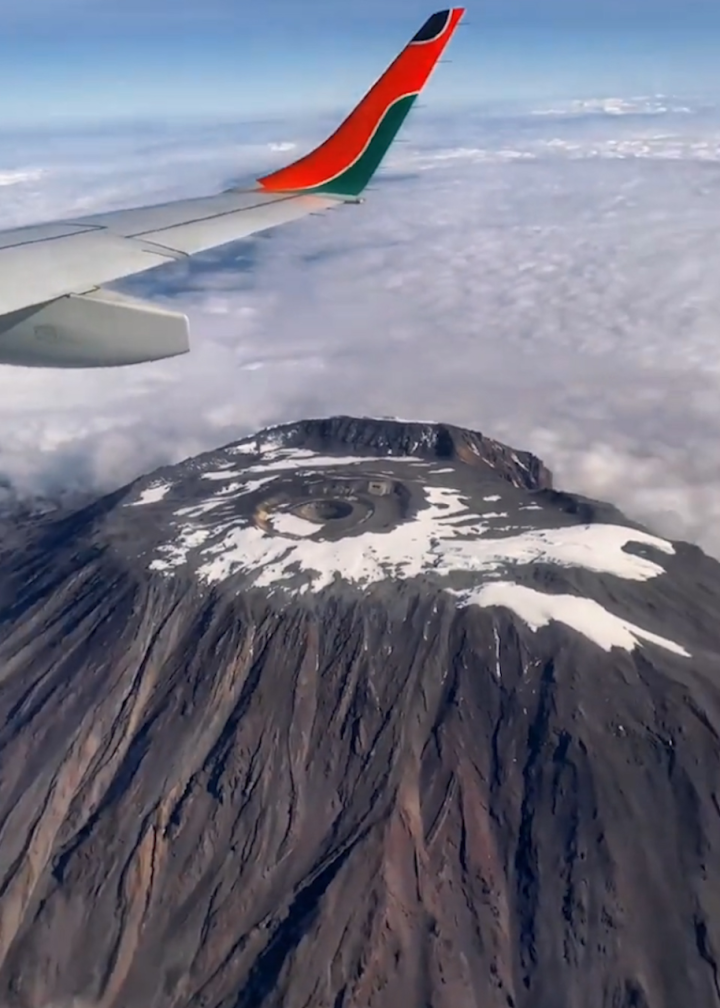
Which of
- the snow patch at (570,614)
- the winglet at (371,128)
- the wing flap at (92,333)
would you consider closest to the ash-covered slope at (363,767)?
the snow patch at (570,614)

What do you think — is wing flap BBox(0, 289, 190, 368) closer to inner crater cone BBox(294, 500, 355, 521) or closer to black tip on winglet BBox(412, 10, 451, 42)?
black tip on winglet BBox(412, 10, 451, 42)

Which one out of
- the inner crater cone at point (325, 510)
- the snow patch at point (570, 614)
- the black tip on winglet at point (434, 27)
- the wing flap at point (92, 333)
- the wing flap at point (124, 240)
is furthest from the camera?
the inner crater cone at point (325, 510)

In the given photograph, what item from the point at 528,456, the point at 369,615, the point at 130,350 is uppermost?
the point at 130,350

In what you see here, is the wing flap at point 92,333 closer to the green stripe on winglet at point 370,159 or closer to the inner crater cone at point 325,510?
the green stripe on winglet at point 370,159

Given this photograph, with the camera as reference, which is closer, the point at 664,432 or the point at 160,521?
the point at 160,521

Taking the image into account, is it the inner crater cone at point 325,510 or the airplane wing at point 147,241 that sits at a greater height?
the airplane wing at point 147,241

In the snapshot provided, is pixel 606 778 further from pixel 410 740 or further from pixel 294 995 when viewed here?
pixel 294 995

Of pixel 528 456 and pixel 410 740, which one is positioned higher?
pixel 410 740

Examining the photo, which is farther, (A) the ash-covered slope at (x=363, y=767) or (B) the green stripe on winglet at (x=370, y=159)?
(A) the ash-covered slope at (x=363, y=767)

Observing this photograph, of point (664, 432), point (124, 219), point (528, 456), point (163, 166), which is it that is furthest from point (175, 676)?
point (163, 166)
